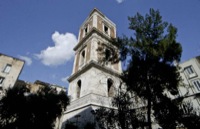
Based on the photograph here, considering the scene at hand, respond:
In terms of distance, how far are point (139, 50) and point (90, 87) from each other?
785 centimetres

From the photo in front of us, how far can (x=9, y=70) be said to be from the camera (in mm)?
22438

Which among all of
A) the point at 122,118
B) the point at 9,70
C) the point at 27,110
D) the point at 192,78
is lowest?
the point at 122,118

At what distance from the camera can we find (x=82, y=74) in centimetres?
1791

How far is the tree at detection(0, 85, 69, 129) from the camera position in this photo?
12.3m

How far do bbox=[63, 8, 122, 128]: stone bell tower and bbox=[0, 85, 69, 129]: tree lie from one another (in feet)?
8.86

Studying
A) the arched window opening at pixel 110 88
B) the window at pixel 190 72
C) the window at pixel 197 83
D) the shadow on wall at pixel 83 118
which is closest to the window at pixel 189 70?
the window at pixel 190 72

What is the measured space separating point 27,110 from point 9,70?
13217 mm

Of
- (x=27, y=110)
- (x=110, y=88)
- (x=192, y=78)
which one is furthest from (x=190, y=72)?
(x=27, y=110)

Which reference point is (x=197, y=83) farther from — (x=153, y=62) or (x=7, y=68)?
(x=7, y=68)

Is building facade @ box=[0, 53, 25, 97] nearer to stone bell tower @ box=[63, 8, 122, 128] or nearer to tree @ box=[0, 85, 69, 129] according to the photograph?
tree @ box=[0, 85, 69, 129]

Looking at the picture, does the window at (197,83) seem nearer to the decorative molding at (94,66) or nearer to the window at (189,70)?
the window at (189,70)

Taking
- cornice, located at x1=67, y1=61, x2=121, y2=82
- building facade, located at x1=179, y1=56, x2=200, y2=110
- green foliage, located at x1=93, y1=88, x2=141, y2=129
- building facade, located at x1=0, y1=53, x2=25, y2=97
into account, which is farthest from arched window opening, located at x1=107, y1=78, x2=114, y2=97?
building facade, located at x1=0, y1=53, x2=25, y2=97

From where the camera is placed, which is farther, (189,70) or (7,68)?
(7,68)

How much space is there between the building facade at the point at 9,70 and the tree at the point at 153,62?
20.6m
